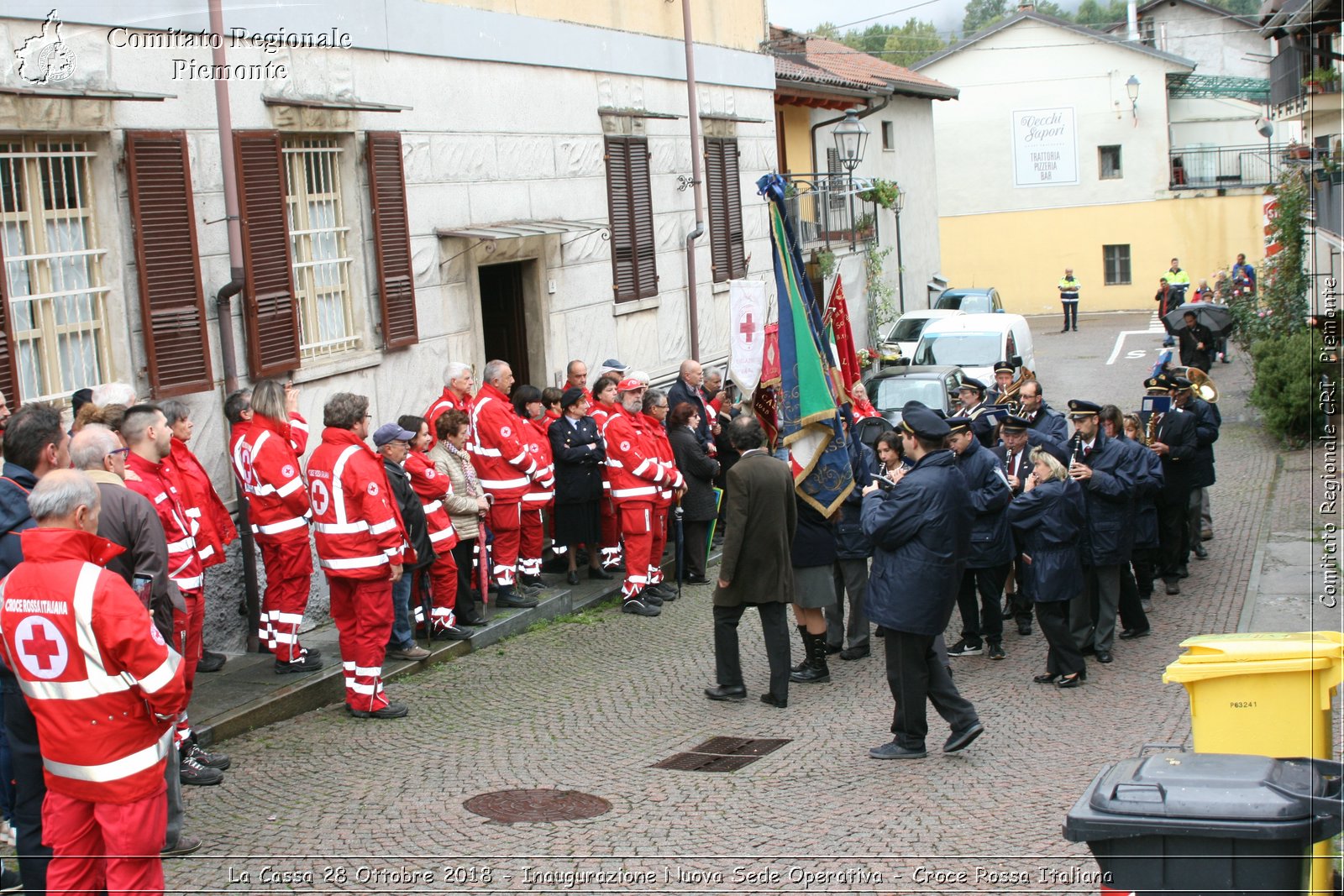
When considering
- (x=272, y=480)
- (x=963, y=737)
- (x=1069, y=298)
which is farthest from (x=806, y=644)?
(x=1069, y=298)

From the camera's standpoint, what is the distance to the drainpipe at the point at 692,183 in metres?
18.4

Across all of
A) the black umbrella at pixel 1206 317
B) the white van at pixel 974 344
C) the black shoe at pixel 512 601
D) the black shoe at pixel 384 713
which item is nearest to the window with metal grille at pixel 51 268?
the black shoe at pixel 384 713

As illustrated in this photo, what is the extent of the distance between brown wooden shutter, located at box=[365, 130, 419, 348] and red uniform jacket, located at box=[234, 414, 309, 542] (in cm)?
306

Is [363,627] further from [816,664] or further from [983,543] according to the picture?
[983,543]

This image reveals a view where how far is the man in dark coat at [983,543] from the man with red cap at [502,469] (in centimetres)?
358

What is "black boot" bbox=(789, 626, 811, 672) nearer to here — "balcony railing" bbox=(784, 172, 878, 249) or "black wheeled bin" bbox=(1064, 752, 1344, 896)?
"black wheeled bin" bbox=(1064, 752, 1344, 896)

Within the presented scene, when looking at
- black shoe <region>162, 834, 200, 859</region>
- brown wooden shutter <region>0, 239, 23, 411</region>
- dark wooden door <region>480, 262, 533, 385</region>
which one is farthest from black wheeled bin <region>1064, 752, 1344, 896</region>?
dark wooden door <region>480, 262, 533, 385</region>

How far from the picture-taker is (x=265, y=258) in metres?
11.2

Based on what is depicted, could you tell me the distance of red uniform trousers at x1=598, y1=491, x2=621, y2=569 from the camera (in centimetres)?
1335

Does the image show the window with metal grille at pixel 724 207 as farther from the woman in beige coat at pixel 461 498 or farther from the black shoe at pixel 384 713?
the black shoe at pixel 384 713

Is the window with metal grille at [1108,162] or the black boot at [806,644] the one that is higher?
the window with metal grille at [1108,162]

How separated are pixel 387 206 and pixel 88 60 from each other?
3.44m

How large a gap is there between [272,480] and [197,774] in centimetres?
238

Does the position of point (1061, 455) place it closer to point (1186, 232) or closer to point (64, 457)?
point (64, 457)
